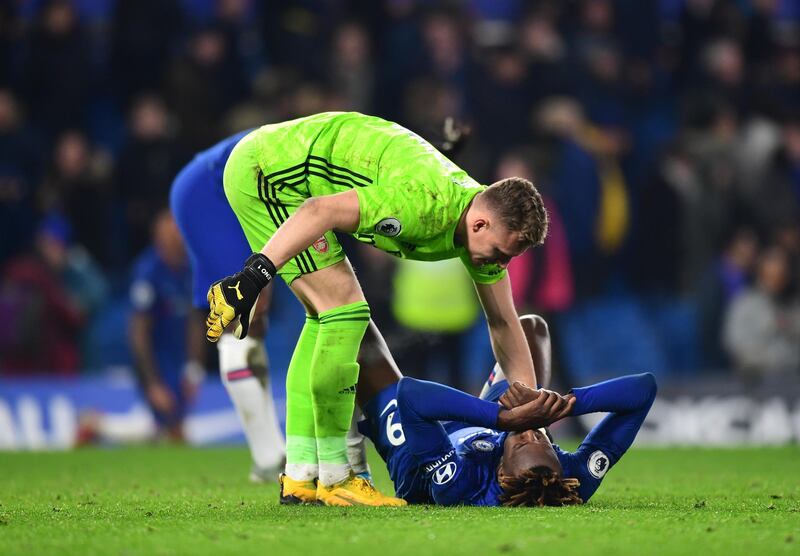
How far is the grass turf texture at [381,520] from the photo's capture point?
434 centimetres

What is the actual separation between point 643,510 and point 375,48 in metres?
9.14

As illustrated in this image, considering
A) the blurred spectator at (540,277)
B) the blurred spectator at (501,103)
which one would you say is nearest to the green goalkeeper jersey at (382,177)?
the blurred spectator at (540,277)

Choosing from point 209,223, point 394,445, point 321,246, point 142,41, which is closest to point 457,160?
point 142,41

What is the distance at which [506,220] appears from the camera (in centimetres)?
541

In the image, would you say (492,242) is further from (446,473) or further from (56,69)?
(56,69)

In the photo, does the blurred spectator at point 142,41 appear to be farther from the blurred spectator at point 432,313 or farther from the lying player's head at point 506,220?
the lying player's head at point 506,220

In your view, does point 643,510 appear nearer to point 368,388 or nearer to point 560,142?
point 368,388

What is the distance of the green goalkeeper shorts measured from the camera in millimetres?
5859

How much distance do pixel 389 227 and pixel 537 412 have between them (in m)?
0.96

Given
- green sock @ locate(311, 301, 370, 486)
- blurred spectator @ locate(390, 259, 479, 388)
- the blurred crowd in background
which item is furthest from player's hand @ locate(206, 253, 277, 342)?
the blurred crowd in background

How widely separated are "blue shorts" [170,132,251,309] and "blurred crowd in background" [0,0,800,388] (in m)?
4.80

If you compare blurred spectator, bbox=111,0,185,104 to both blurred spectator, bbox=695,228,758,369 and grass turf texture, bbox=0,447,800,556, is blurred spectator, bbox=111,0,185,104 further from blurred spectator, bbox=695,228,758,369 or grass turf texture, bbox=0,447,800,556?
grass turf texture, bbox=0,447,800,556

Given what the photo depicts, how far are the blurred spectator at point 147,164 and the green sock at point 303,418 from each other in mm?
7180

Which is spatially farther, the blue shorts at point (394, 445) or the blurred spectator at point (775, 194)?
the blurred spectator at point (775, 194)
